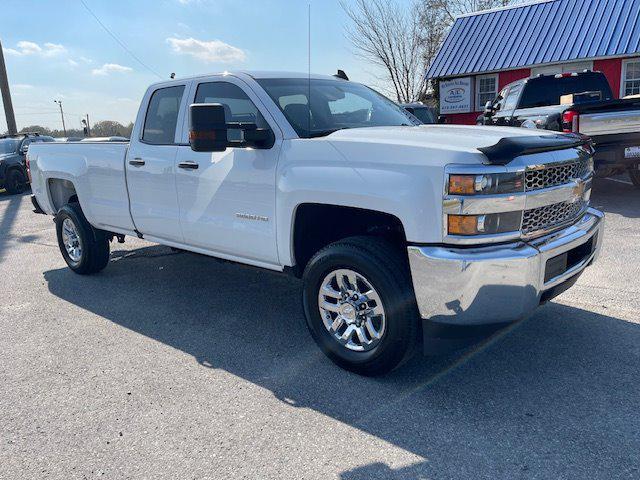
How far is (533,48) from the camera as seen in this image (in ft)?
59.7

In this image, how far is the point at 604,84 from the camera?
1065 centimetres

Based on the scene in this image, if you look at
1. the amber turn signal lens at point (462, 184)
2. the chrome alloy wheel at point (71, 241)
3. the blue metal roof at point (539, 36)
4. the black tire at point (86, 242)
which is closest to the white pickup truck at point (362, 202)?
the amber turn signal lens at point (462, 184)

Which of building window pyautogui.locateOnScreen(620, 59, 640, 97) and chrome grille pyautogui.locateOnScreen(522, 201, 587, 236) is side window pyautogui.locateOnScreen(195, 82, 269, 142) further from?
building window pyautogui.locateOnScreen(620, 59, 640, 97)

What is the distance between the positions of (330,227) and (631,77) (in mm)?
17146

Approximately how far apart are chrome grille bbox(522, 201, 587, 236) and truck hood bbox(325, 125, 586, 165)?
34 centimetres

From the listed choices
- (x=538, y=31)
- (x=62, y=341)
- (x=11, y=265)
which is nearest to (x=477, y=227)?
(x=62, y=341)

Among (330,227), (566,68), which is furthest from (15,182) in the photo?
(566,68)

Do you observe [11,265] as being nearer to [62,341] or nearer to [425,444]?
[62,341]

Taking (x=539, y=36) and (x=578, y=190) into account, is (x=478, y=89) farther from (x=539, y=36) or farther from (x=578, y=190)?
(x=578, y=190)

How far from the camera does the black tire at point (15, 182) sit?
14789mm

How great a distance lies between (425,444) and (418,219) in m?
1.15

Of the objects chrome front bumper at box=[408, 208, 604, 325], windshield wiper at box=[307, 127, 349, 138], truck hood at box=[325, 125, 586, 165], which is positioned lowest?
chrome front bumper at box=[408, 208, 604, 325]

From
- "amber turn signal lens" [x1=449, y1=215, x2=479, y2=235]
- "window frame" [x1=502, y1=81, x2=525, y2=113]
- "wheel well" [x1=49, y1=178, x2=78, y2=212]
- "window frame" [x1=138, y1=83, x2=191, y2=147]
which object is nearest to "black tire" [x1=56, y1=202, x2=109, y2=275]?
"wheel well" [x1=49, y1=178, x2=78, y2=212]

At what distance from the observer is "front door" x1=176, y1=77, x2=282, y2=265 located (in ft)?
12.7
